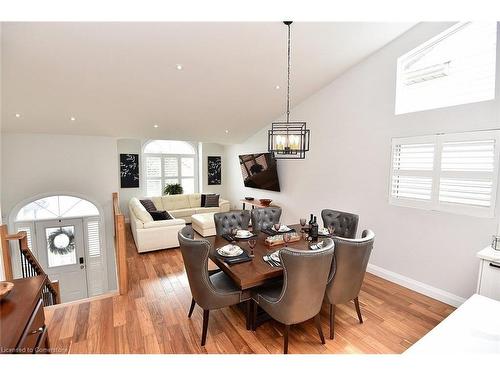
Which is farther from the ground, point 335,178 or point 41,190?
point 335,178

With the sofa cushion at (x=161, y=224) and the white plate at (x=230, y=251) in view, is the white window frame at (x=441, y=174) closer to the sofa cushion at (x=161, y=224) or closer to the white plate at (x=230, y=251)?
the white plate at (x=230, y=251)

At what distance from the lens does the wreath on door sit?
18.3 ft

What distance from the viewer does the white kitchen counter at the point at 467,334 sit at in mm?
1212

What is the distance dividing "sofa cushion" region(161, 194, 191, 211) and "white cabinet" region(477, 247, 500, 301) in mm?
6728

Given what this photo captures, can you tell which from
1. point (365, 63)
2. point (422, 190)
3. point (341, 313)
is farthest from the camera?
point (365, 63)

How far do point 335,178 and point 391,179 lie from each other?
0.96 m

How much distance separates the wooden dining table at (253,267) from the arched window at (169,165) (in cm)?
565

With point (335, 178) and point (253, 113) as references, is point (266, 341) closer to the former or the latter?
point (335, 178)

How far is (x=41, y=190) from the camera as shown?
17.5ft

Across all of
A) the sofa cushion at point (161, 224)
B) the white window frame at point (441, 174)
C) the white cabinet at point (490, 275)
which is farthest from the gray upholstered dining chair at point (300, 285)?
the sofa cushion at point (161, 224)

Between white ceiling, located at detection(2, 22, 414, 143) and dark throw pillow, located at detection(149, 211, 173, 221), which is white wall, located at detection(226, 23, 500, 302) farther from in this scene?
dark throw pillow, located at detection(149, 211, 173, 221)

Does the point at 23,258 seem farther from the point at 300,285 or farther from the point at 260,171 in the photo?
the point at 260,171
